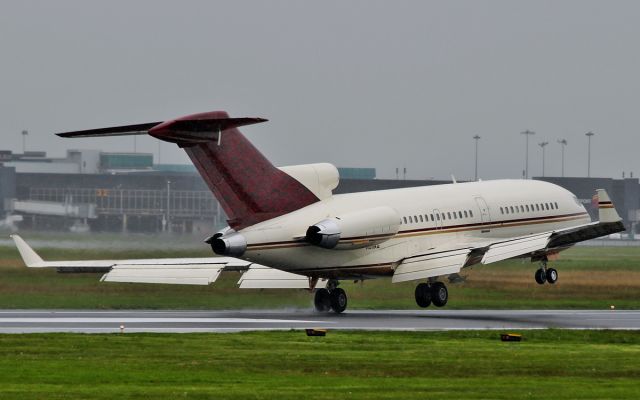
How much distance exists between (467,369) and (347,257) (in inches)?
710

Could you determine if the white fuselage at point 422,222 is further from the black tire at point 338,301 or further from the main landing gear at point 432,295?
the black tire at point 338,301

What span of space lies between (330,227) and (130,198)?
5278 cm

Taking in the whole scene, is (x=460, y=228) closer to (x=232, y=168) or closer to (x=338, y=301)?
(x=338, y=301)

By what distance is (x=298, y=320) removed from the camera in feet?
147

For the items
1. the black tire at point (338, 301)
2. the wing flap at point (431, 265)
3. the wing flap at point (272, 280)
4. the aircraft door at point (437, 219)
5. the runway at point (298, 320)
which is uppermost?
the aircraft door at point (437, 219)

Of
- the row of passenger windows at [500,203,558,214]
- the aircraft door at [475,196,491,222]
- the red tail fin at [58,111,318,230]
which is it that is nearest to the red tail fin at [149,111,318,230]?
the red tail fin at [58,111,318,230]

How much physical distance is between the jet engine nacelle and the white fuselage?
0.35 m

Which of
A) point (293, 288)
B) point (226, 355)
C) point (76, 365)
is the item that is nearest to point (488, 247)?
point (293, 288)

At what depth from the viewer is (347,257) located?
4672 cm

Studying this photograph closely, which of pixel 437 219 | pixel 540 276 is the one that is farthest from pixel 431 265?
pixel 540 276

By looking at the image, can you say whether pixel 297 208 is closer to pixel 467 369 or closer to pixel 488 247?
pixel 488 247

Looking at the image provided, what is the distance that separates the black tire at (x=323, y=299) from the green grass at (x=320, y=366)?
10869 millimetres

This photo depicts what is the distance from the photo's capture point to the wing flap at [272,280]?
48.2 metres

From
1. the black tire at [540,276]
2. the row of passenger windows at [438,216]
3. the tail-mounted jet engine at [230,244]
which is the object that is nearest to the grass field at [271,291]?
the black tire at [540,276]
